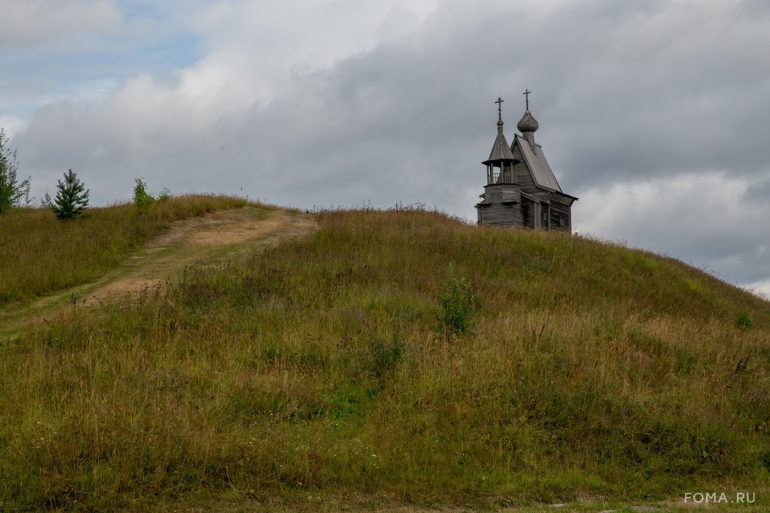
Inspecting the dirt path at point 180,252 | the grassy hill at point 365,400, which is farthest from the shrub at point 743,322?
the dirt path at point 180,252

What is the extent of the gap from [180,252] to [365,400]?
42.9 feet

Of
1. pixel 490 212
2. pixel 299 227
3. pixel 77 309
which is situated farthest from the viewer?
pixel 490 212

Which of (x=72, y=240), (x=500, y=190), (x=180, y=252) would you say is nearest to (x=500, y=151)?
(x=500, y=190)

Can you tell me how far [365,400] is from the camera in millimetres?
11961

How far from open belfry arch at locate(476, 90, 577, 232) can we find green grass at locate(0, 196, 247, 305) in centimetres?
1719

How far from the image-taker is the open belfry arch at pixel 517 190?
43.2 metres

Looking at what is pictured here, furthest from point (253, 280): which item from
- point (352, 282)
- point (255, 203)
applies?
point (255, 203)

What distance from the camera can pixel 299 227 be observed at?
27500 millimetres

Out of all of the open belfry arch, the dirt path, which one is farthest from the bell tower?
the dirt path

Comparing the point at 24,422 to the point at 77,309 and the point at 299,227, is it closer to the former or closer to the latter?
the point at 77,309

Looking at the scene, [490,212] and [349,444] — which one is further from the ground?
[490,212]

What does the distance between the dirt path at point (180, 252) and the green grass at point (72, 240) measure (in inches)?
19.6

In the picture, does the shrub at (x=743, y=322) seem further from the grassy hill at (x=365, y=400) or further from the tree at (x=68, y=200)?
the tree at (x=68, y=200)

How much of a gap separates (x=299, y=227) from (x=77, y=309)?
1153 centimetres
